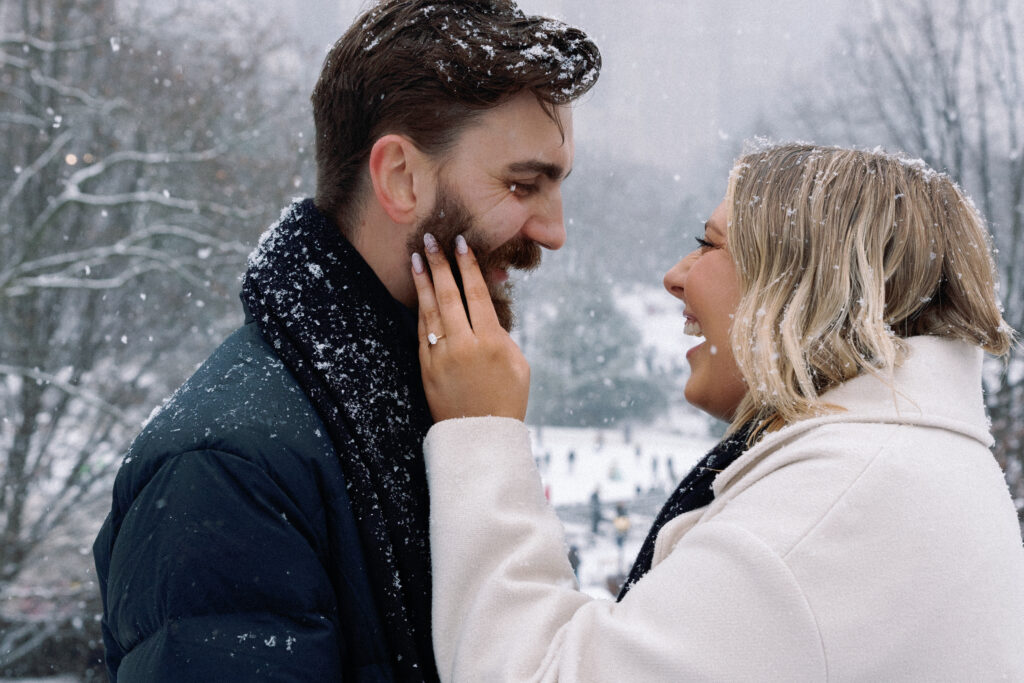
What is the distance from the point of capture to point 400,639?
1.33 m

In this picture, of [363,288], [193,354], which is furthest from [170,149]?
[363,288]

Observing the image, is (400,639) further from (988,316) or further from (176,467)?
(988,316)

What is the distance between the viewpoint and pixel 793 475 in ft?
4.06

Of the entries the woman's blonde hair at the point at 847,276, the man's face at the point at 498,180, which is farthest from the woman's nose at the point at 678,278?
the man's face at the point at 498,180

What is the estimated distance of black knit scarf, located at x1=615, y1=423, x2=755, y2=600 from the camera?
5.25 ft

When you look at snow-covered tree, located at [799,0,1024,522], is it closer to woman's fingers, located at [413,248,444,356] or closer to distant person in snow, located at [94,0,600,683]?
distant person in snow, located at [94,0,600,683]

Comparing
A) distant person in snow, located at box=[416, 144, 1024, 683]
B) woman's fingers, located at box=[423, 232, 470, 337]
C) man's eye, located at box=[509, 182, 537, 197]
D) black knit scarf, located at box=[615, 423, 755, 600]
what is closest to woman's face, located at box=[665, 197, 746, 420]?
distant person in snow, located at box=[416, 144, 1024, 683]

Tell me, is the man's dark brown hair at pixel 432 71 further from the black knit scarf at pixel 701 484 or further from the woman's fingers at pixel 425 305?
the black knit scarf at pixel 701 484

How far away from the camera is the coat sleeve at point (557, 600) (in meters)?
1.12

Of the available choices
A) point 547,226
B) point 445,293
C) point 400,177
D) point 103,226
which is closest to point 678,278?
point 547,226

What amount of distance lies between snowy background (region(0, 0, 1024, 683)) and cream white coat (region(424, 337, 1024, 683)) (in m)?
5.02

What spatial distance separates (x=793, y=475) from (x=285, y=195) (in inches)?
302

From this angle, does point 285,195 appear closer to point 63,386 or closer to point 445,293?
point 63,386

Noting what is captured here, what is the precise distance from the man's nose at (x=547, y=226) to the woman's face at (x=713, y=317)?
12.0 inches
